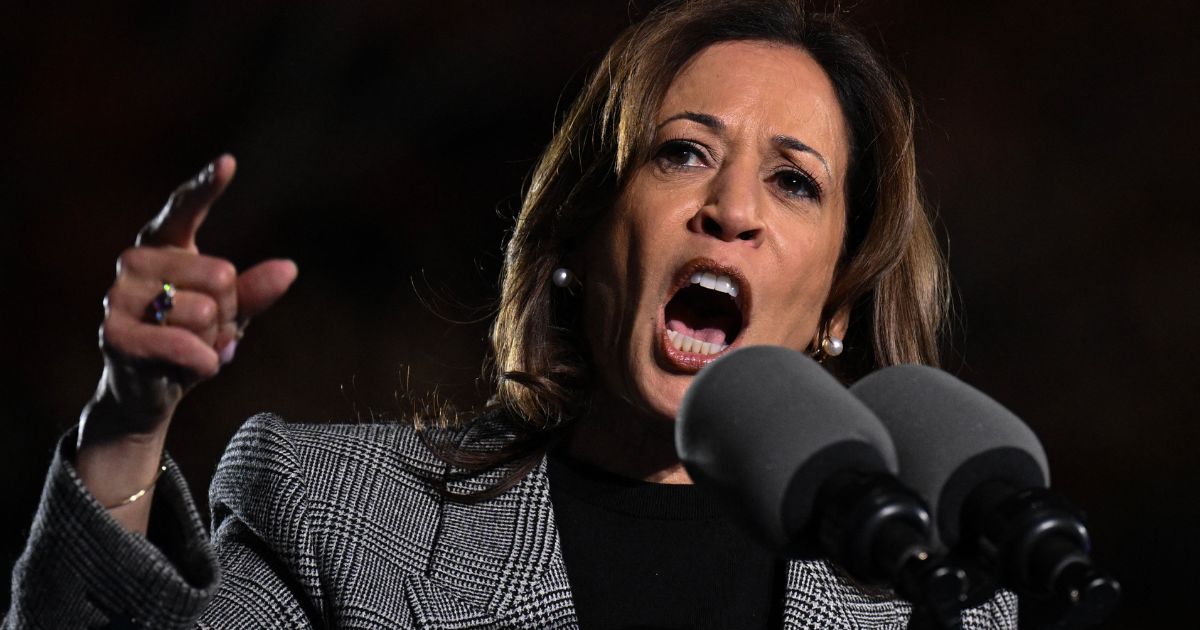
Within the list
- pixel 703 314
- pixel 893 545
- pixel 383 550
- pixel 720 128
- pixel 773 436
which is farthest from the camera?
pixel 703 314

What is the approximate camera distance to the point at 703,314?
1887mm

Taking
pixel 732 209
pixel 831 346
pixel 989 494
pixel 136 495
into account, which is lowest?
pixel 831 346

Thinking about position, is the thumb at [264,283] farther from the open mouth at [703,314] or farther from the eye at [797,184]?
the eye at [797,184]

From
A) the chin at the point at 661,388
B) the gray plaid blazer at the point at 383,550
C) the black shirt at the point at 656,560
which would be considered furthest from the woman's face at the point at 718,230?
the gray plaid blazer at the point at 383,550

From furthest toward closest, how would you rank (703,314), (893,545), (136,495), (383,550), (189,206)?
1. (703,314)
2. (383,550)
3. (136,495)
4. (189,206)
5. (893,545)

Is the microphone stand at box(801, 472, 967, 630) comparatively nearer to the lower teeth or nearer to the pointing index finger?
the pointing index finger

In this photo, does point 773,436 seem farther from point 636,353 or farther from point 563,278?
point 563,278

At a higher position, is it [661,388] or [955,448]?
[955,448]

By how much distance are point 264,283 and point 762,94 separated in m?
0.92

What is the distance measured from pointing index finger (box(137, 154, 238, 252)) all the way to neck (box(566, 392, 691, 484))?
32.1 inches

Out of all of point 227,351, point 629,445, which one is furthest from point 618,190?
point 227,351

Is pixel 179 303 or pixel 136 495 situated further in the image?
pixel 136 495

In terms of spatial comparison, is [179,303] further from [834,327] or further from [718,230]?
[834,327]

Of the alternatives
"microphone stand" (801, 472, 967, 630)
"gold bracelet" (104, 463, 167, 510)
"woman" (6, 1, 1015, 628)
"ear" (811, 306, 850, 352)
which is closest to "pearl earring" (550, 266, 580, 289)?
"woman" (6, 1, 1015, 628)
